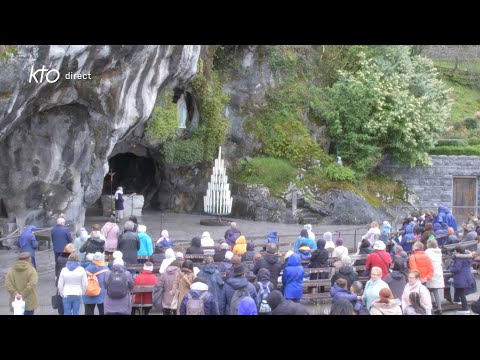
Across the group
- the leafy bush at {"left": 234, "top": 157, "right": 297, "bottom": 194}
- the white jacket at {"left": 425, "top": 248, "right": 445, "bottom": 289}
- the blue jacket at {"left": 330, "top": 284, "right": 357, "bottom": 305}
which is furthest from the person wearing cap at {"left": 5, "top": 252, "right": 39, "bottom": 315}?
the leafy bush at {"left": 234, "top": 157, "right": 297, "bottom": 194}

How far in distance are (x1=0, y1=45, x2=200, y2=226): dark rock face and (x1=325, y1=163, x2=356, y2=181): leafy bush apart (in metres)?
8.02

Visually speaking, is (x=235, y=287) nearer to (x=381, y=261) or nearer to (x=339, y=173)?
(x=381, y=261)

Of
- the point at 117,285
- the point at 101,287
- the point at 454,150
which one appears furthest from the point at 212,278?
the point at 454,150

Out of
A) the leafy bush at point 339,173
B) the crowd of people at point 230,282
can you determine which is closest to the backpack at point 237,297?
the crowd of people at point 230,282

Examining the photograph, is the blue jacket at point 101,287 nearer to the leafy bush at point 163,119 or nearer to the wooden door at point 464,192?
the leafy bush at point 163,119

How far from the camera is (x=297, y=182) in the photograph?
2814cm

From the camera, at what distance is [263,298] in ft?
35.8

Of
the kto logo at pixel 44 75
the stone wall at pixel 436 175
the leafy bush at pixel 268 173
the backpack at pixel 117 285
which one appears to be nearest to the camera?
the backpack at pixel 117 285

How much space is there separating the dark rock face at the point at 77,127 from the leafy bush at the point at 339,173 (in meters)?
8.02

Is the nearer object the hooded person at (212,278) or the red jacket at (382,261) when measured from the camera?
the hooded person at (212,278)

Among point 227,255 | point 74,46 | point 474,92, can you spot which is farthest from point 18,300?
point 474,92

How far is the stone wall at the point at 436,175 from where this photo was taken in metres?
30.7

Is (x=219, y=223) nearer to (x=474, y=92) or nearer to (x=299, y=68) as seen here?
(x=299, y=68)
